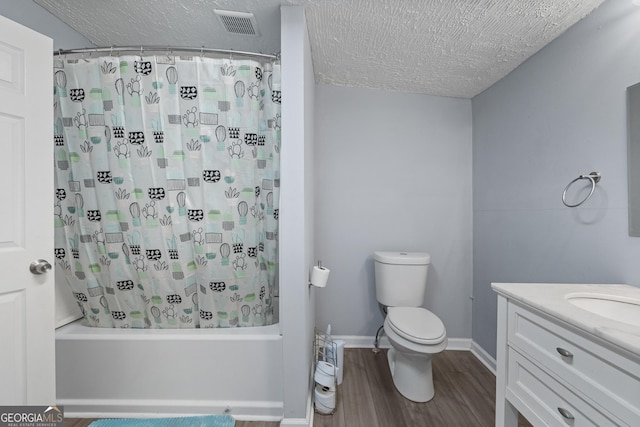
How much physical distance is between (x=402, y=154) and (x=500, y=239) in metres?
0.95

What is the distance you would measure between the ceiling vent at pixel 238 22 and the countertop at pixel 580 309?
176 cm

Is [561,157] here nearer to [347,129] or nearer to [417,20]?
[417,20]

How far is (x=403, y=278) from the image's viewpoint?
1904mm

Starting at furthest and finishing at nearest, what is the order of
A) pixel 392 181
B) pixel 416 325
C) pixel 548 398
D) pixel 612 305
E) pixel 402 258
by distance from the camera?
pixel 392 181, pixel 402 258, pixel 416 325, pixel 612 305, pixel 548 398

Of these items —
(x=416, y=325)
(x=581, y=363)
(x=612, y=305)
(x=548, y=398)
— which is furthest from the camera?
(x=416, y=325)

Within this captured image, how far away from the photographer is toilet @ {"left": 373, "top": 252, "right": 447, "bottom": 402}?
151 cm

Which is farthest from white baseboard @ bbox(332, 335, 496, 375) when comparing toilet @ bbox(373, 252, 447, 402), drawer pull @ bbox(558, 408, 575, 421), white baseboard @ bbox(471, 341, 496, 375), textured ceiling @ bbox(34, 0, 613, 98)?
textured ceiling @ bbox(34, 0, 613, 98)

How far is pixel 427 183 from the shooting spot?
2.14 m

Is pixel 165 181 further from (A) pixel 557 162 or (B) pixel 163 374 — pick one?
(A) pixel 557 162

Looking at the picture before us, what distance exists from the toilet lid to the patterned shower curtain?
2.74 ft

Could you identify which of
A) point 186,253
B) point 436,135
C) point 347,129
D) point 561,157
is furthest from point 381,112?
point 186,253

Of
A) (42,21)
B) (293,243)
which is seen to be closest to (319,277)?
(293,243)

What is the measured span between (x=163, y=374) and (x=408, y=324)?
A: 1456mm

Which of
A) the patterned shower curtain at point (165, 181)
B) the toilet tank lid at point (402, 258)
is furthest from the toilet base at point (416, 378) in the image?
the patterned shower curtain at point (165, 181)
